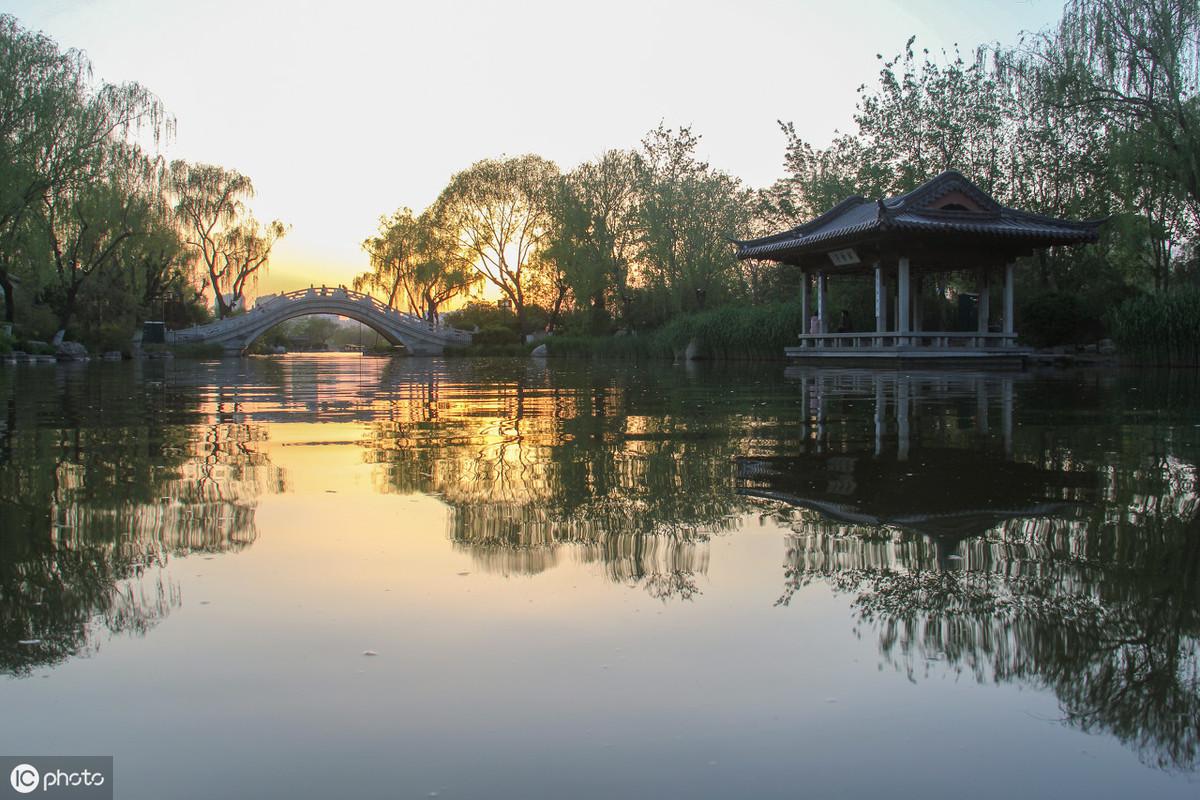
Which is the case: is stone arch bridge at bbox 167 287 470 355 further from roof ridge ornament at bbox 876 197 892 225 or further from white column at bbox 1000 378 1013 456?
white column at bbox 1000 378 1013 456

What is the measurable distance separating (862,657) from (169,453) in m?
5.33

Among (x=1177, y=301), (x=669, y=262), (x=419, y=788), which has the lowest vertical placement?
(x=419, y=788)

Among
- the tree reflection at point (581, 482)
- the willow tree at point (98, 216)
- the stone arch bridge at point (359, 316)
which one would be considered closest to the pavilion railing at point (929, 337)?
the tree reflection at point (581, 482)

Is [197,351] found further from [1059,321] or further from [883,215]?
[1059,321]

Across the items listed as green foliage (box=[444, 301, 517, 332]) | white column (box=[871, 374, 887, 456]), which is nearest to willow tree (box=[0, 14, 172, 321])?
white column (box=[871, 374, 887, 456])

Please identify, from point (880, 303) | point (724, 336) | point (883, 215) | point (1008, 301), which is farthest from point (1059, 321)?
point (724, 336)

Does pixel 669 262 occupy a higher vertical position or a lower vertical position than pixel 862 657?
higher

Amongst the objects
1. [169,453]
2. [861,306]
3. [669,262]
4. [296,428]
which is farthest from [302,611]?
[669,262]

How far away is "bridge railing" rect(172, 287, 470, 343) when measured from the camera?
159 feet

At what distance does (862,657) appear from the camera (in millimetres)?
2344

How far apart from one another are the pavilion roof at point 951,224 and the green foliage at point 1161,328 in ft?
7.48

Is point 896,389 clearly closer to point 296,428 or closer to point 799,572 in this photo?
point 296,428

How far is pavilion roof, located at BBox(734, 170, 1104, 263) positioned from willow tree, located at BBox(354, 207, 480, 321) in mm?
35351

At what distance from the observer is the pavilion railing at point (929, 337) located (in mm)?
22250
